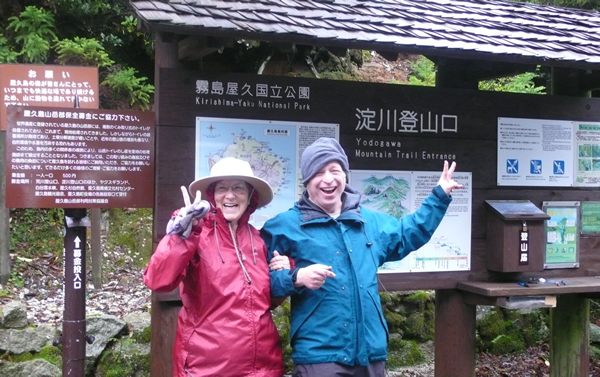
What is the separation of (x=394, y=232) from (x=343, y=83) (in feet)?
4.53

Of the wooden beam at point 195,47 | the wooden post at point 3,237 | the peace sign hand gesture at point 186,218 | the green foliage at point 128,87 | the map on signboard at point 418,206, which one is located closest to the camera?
the peace sign hand gesture at point 186,218

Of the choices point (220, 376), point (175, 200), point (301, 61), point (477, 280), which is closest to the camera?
point (220, 376)

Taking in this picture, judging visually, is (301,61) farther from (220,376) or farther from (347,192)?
(220,376)

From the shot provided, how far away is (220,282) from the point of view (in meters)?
3.05

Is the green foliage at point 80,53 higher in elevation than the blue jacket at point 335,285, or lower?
higher

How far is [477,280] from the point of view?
4867 mm

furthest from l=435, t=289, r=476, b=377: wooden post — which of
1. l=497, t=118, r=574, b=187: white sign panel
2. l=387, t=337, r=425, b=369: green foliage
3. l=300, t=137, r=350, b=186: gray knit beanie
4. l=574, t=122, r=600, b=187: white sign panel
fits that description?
l=387, t=337, r=425, b=369: green foliage

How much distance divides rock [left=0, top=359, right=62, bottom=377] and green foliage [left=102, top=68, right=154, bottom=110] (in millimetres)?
4514

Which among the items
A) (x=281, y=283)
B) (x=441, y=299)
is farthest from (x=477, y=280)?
(x=281, y=283)

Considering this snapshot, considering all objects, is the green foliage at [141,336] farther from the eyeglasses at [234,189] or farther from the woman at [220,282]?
the eyeglasses at [234,189]

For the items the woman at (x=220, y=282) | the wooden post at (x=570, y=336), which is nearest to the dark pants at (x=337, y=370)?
the woman at (x=220, y=282)

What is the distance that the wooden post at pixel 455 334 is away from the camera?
16.4 feet

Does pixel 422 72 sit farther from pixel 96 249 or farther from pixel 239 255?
pixel 239 255

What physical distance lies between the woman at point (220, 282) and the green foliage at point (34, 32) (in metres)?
6.37
